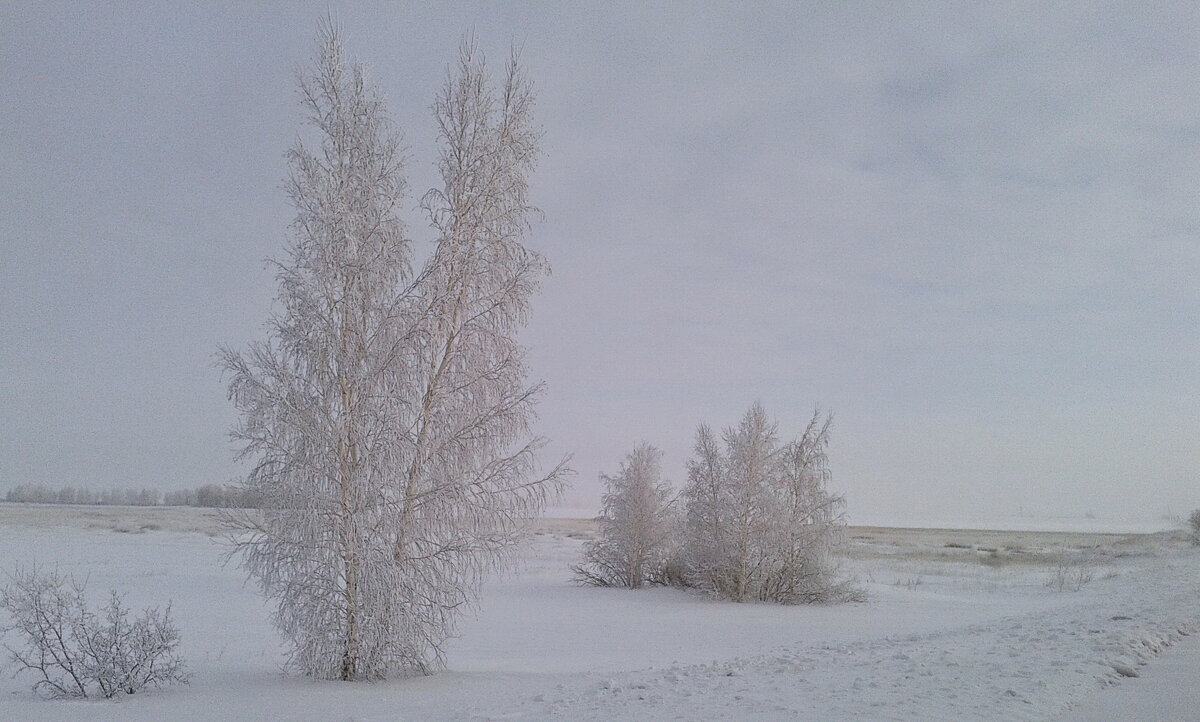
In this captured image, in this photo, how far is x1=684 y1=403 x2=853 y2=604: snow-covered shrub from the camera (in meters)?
23.2

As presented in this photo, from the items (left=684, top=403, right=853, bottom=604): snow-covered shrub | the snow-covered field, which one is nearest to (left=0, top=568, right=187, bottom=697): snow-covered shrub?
the snow-covered field

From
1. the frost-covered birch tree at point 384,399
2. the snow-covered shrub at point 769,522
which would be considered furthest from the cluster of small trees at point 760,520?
the frost-covered birch tree at point 384,399

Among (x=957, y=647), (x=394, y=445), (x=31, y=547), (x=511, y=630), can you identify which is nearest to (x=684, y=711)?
(x=394, y=445)

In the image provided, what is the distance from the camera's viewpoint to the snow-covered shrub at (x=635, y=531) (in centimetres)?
2658

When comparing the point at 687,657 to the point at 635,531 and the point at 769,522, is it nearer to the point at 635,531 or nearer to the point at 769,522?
the point at 769,522

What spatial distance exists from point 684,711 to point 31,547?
36228 millimetres

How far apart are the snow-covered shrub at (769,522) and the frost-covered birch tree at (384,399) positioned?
13832 mm

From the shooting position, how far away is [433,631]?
10172mm

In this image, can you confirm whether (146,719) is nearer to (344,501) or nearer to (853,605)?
(344,501)

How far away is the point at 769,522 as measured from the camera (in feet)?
75.8

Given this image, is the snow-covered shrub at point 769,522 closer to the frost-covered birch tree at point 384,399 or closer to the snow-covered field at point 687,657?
the snow-covered field at point 687,657

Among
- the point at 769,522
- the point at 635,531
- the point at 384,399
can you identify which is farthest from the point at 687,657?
the point at 635,531

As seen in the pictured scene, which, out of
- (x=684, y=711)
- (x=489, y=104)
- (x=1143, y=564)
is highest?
(x=489, y=104)

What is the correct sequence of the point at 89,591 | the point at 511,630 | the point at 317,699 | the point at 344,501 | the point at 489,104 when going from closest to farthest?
the point at 317,699
the point at 344,501
the point at 489,104
the point at 511,630
the point at 89,591
